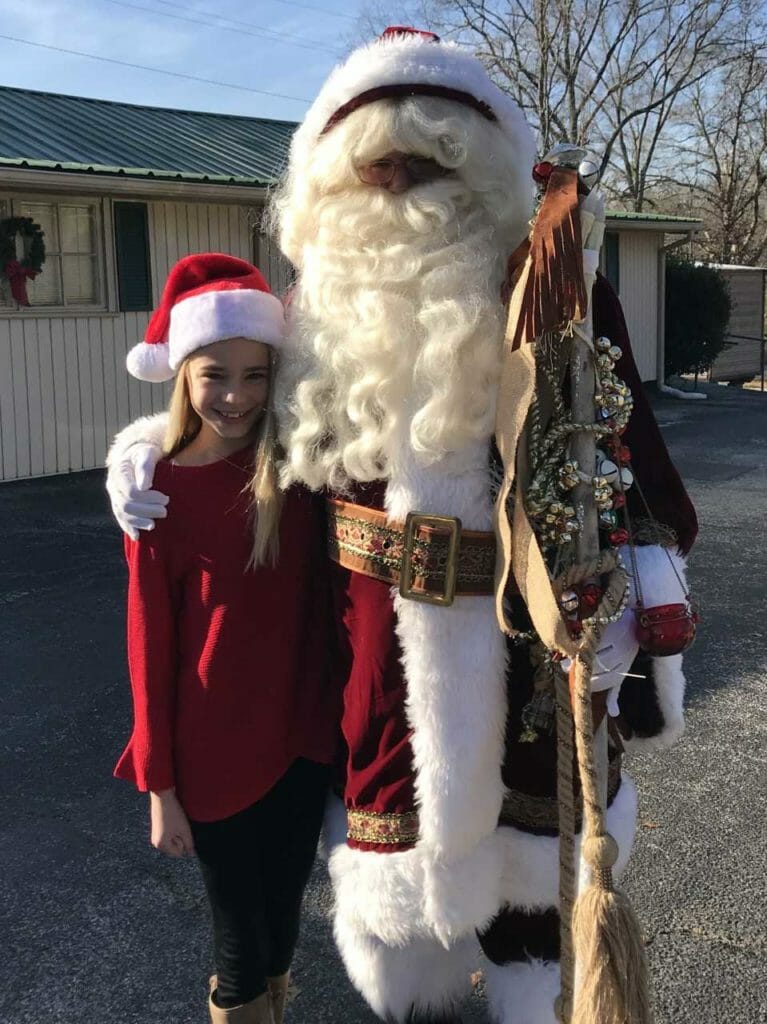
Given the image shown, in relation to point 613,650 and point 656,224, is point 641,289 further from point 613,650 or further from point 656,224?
point 613,650

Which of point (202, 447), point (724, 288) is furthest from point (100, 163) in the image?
point (724, 288)

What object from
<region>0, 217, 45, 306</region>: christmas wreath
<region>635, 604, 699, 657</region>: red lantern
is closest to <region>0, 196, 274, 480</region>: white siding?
<region>0, 217, 45, 306</region>: christmas wreath

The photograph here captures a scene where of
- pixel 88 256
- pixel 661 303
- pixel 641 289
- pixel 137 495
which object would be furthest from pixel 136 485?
pixel 661 303

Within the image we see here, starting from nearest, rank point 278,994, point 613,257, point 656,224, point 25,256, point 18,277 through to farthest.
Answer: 1. point 278,994
2. point 18,277
3. point 25,256
4. point 613,257
5. point 656,224

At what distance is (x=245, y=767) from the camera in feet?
6.56

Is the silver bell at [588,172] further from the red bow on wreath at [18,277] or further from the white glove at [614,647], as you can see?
the red bow on wreath at [18,277]

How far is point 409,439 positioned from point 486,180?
51 cm

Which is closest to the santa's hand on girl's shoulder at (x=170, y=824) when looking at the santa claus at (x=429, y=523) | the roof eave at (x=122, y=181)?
the santa claus at (x=429, y=523)

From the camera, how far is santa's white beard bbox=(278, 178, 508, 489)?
179 cm

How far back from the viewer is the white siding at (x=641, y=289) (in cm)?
1603

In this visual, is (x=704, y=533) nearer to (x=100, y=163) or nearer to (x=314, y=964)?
(x=314, y=964)

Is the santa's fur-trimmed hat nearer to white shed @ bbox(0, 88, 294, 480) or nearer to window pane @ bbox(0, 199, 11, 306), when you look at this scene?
white shed @ bbox(0, 88, 294, 480)

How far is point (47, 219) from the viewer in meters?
9.48

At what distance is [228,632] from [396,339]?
2.08ft
